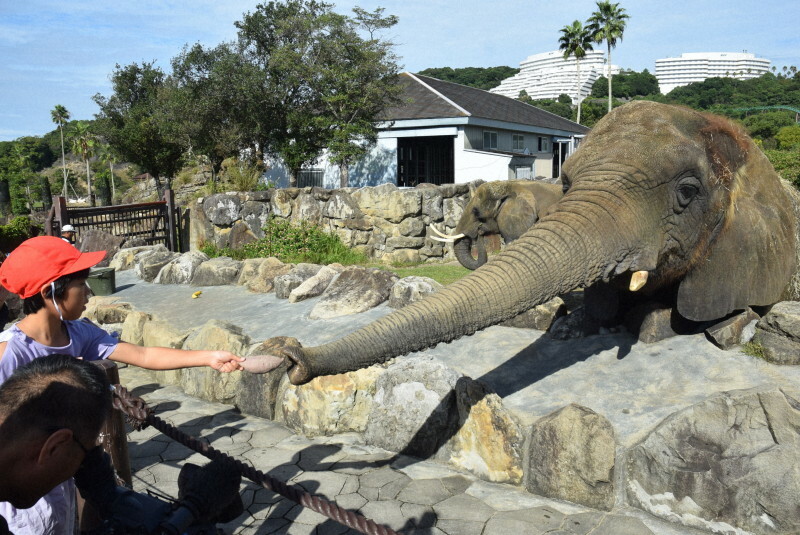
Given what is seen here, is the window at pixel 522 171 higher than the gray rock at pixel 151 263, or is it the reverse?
the window at pixel 522 171

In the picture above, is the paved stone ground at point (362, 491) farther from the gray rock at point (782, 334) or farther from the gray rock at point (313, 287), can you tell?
the gray rock at point (313, 287)

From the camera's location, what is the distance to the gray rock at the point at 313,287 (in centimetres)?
759

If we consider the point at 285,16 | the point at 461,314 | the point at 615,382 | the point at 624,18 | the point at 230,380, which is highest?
the point at 624,18

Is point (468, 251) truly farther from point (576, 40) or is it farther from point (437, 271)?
point (576, 40)

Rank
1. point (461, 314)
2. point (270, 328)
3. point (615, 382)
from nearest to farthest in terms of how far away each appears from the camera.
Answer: point (461, 314), point (615, 382), point (270, 328)

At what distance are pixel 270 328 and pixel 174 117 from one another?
64.5 ft

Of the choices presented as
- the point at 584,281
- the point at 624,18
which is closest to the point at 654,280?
the point at 584,281

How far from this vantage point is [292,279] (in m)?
7.98

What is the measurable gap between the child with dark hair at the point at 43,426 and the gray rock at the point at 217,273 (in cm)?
778

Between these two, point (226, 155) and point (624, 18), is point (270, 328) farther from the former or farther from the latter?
point (624, 18)

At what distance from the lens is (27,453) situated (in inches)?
60.1

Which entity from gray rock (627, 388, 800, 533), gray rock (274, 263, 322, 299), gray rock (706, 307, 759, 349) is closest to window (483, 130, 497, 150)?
gray rock (274, 263, 322, 299)

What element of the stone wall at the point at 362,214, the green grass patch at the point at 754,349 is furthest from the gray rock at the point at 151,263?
the green grass patch at the point at 754,349

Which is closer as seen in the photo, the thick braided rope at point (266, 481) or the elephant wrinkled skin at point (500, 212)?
the thick braided rope at point (266, 481)
